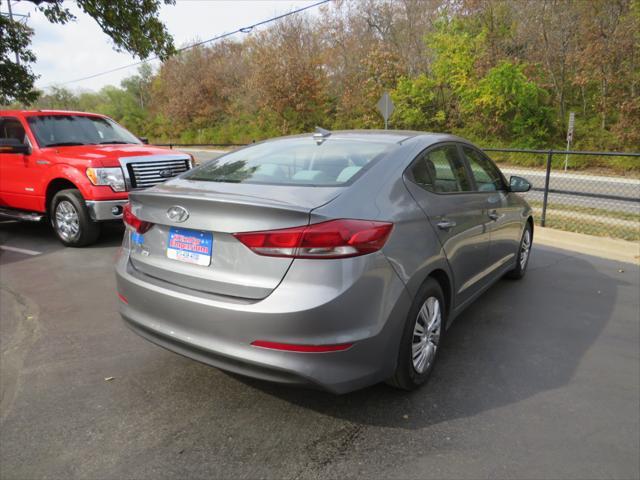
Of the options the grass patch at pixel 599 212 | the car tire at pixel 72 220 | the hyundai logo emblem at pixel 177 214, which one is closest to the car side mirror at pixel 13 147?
the car tire at pixel 72 220

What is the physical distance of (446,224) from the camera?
3.28m

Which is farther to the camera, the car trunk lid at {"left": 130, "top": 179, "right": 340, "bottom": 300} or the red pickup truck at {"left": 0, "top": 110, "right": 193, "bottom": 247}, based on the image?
the red pickup truck at {"left": 0, "top": 110, "right": 193, "bottom": 247}

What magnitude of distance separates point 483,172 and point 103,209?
4741mm

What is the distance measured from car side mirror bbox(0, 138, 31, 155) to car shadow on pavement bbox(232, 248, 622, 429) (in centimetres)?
568

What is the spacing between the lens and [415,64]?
30.3 m

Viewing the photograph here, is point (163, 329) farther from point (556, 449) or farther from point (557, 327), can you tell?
point (557, 327)

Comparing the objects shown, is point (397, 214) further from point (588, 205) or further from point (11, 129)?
point (588, 205)

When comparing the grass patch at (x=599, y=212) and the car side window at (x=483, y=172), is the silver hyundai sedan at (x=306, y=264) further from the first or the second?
the grass patch at (x=599, y=212)

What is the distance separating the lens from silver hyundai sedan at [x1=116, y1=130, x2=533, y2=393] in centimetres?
243

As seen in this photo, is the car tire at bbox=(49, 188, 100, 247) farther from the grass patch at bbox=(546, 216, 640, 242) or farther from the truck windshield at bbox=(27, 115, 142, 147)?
the grass patch at bbox=(546, 216, 640, 242)

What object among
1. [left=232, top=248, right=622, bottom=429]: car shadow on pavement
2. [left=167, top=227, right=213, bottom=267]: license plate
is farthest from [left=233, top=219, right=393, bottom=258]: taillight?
[left=232, top=248, right=622, bottom=429]: car shadow on pavement

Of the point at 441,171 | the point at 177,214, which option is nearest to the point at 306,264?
the point at 177,214

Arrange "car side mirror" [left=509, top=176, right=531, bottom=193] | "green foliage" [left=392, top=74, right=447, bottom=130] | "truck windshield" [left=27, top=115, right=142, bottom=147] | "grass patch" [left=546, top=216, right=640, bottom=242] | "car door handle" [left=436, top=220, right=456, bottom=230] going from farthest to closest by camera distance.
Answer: "green foliage" [left=392, top=74, right=447, bottom=130] < "grass patch" [left=546, top=216, right=640, bottom=242] < "truck windshield" [left=27, top=115, right=142, bottom=147] < "car side mirror" [left=509, top=176, right=531, bottom=193] < "car door handle" [left=436, top=220, right=456, bottom=230]

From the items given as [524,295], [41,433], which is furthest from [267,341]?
[524,295]
